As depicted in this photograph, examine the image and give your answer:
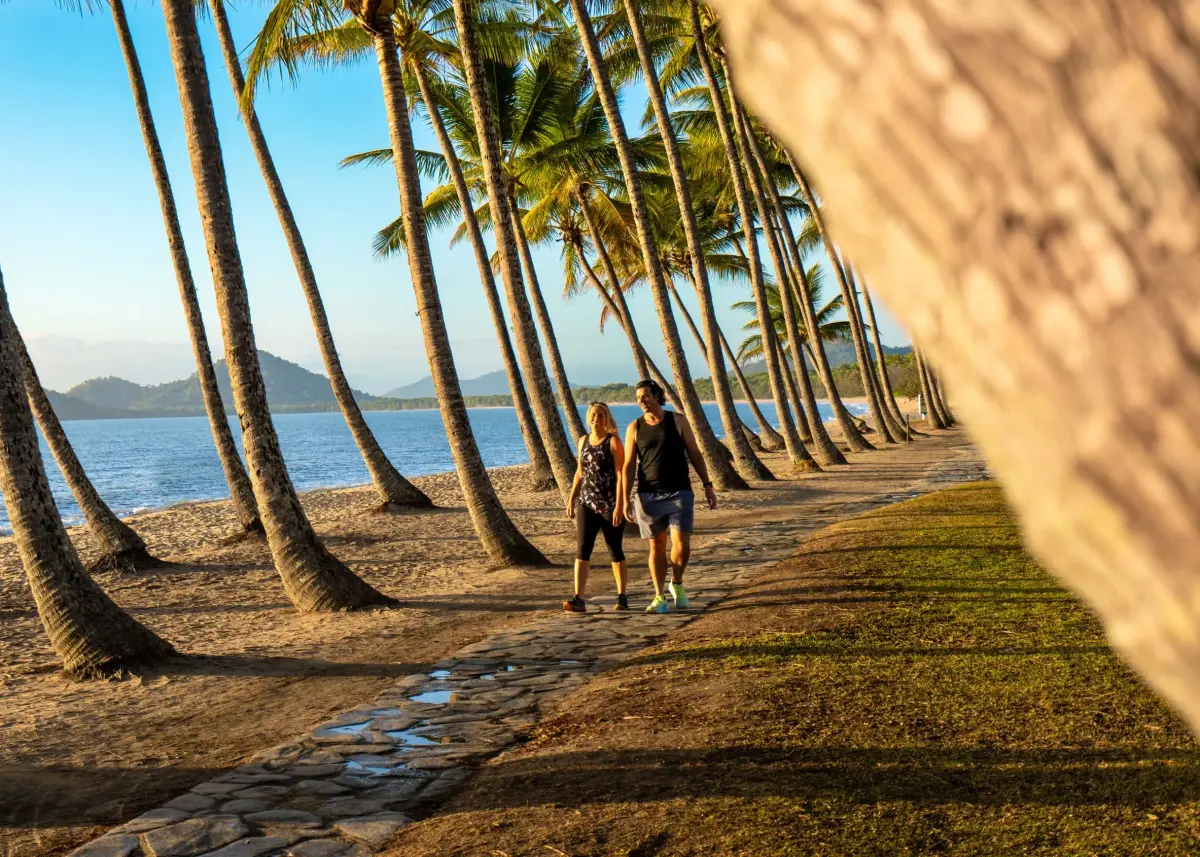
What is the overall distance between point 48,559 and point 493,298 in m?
15.0

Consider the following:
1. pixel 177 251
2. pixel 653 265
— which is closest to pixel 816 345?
pixel 653 265

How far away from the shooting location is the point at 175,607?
36.5 feet

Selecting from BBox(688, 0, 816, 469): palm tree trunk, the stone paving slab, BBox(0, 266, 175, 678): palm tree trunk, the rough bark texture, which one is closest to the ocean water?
BBox(688, 0, 816, 469): palm tree trunk

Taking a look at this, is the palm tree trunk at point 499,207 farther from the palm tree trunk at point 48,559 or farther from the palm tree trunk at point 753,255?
the palm tree trunk at point 753,255

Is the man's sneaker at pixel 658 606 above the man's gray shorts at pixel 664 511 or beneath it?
beneath

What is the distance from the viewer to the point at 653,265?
18531mm

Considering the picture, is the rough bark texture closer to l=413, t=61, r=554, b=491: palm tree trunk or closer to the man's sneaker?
the man's sneaker

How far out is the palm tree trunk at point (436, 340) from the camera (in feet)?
Answer: 37.7

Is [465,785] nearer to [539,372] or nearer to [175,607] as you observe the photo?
[175,607]

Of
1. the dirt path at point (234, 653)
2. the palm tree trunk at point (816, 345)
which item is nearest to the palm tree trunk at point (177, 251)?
the dirt path at point (234, 653)

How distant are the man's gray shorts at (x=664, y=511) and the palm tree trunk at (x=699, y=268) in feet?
36.6

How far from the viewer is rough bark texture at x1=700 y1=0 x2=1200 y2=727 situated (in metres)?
0.67

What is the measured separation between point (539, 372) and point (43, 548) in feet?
26.5

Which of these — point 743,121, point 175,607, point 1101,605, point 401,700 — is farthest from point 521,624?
point 743,121
